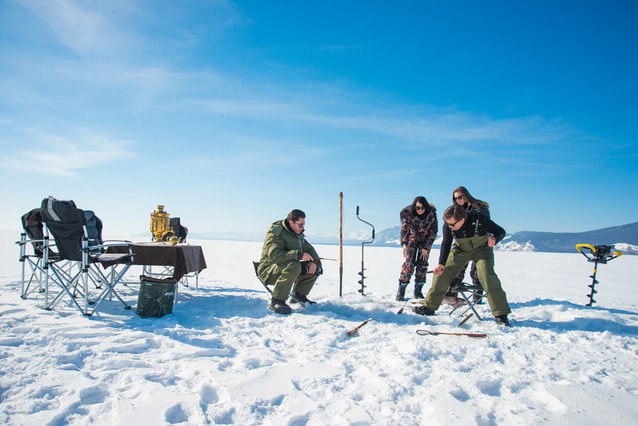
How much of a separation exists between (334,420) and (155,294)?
8.76 feet

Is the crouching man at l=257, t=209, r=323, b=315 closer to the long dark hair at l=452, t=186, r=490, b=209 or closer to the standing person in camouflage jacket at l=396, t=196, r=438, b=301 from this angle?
the standing person in camouflage jacket at l=396, t=196, r=438, b=301

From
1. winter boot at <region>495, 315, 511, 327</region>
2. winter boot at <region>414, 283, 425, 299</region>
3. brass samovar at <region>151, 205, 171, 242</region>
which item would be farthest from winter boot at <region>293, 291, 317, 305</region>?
brass samovar at <region>151, 205, 171, 242</region>

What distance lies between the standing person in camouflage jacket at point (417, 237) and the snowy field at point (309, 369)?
→ 1114 millimetres

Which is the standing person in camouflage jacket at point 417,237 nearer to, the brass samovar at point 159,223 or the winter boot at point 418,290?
the winter boot at point 418,290

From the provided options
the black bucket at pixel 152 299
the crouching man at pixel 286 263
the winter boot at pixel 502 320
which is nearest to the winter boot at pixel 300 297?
the crouching man at pixel 286 263

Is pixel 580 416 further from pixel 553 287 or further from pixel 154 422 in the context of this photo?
pixel 553 287

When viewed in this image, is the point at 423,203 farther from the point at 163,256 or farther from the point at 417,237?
the point at 163,256

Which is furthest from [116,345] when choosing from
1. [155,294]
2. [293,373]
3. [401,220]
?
[401,220]

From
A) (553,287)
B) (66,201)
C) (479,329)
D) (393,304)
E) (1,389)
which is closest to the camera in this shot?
(1,389)

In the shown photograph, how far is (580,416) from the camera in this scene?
5.58 ft

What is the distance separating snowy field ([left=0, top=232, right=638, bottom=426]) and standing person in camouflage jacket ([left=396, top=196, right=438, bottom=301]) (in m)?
1.11

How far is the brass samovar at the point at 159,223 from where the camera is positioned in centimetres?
636

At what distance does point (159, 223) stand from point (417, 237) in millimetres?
4772

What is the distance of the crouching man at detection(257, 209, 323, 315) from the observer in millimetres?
3924
